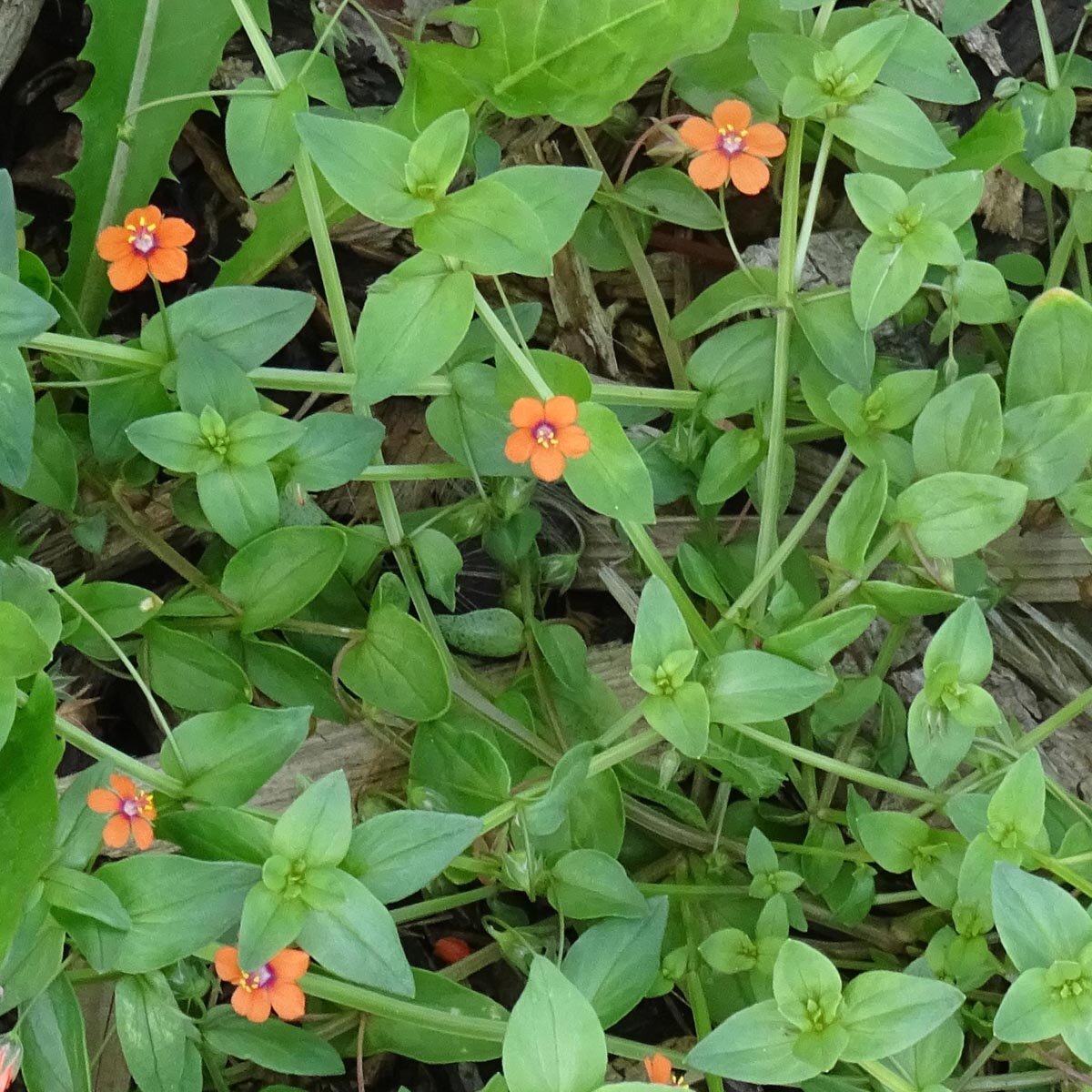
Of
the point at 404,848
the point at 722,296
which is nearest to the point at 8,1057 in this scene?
the point at 404,848

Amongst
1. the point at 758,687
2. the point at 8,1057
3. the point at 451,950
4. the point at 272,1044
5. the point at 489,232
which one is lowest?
the point at 451,950

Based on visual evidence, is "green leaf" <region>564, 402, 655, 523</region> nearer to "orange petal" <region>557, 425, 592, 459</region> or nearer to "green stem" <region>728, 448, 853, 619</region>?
"orange petal" <region>557, 425, 592, 459</region>

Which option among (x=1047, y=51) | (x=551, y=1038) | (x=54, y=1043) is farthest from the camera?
(x=1047, y=51)

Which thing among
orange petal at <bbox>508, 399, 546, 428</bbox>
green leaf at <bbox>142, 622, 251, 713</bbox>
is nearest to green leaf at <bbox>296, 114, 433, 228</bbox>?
orange petal at <bbox>508, 399, 546, 428</bbox>

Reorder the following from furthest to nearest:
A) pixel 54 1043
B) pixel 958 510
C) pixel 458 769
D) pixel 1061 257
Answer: pixel 1061 257 → pixel 458 769 → pixel 958 510 → pixel 54 1043

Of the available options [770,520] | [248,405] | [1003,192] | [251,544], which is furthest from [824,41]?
[251,544]

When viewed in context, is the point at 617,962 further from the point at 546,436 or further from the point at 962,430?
the point at 962,430

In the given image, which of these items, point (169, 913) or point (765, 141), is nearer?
point (169, 913)

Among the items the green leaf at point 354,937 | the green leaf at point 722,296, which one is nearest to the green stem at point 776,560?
the green leaf at point 722,296
